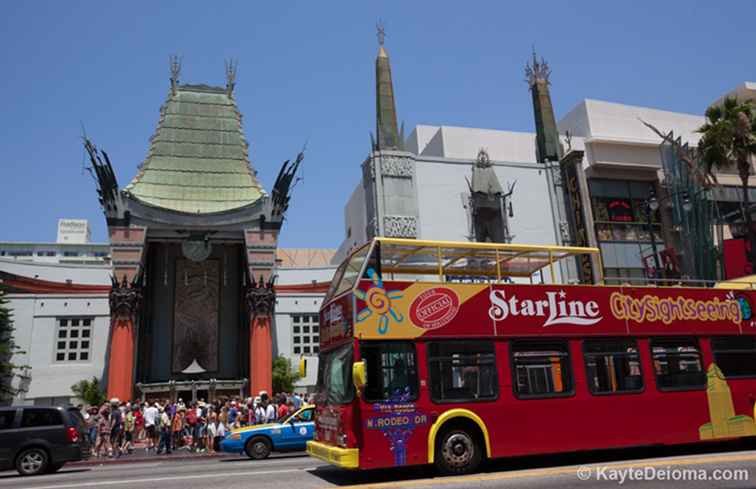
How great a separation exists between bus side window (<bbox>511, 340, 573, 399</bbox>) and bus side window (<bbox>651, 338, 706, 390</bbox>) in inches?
87.3

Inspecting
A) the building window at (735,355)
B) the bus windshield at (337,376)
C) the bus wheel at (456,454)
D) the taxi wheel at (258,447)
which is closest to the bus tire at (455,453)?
the bus wheel at (456,454)

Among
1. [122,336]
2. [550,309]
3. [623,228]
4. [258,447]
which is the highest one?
[623,228]

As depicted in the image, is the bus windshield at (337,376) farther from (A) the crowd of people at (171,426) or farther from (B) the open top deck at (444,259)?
(A) the crowd of people at (171,426)

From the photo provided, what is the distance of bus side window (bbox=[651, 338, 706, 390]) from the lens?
1171 cm

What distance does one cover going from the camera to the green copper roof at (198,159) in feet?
121

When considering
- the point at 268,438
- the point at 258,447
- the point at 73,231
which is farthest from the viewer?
the point at 73,231

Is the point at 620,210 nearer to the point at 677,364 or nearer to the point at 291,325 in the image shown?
the point at 291,325

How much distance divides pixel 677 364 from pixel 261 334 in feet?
89.6

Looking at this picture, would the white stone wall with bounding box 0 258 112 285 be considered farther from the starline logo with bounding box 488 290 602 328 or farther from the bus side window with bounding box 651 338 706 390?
the bus side window with bounding box 651 338 706 390

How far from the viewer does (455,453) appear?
988cm

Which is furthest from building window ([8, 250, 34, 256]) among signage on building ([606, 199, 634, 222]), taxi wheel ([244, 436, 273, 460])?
taxi wheel ([244, 436, 273, 460])

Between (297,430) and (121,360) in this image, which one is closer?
(297,430)

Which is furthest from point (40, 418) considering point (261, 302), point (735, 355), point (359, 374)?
point (261, 302)

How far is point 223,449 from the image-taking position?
15.6 m
